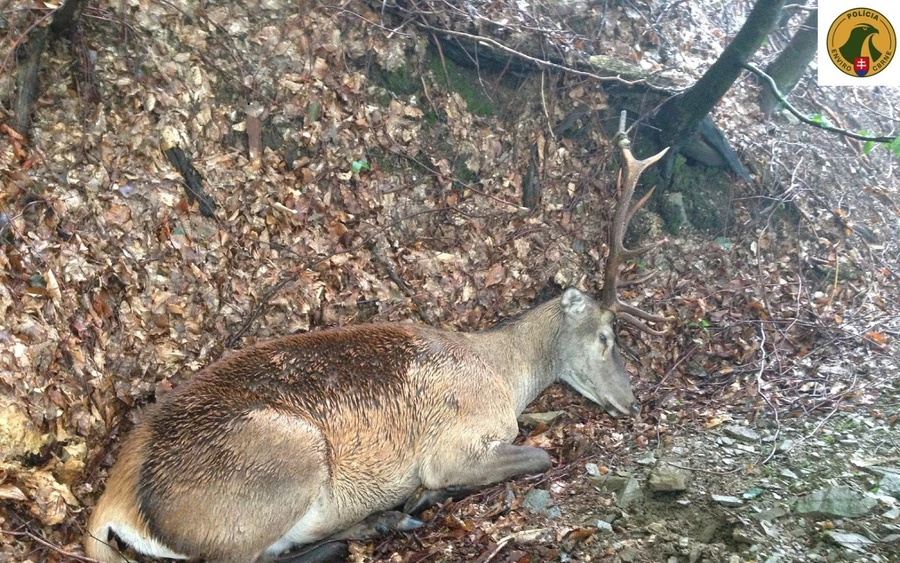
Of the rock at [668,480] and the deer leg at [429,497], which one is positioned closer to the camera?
the rock at [668,480]

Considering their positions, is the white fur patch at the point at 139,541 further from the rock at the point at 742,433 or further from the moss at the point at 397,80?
the moss at the point at 397,80

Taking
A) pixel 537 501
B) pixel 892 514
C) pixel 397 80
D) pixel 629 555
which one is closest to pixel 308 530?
pixel 537 501

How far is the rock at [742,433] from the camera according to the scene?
4.85m

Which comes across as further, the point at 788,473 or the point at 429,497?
the point at 429,497

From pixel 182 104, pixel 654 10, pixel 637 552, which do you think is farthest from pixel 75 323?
pixel 654 10

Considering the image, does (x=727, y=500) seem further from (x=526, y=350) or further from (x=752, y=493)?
(x=526, y=350)

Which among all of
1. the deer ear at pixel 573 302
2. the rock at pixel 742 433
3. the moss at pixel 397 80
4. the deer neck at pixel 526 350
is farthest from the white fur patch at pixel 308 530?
the moss at pixel 397 80

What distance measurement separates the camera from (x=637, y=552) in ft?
11.9

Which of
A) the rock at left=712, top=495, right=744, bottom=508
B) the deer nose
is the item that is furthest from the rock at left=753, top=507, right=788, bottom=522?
the deer nose

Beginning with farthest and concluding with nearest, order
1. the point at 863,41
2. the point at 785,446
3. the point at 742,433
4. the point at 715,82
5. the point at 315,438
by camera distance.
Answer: the point at 863,41 → the point at 715,82 → the point at 742,433 → the point at 785,446 → the point at 315,438

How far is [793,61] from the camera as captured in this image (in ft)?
26.6

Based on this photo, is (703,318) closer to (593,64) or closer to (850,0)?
(593,64)

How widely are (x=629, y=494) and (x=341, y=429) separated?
6.69 ft

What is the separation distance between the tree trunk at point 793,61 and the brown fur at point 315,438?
5.27 m
